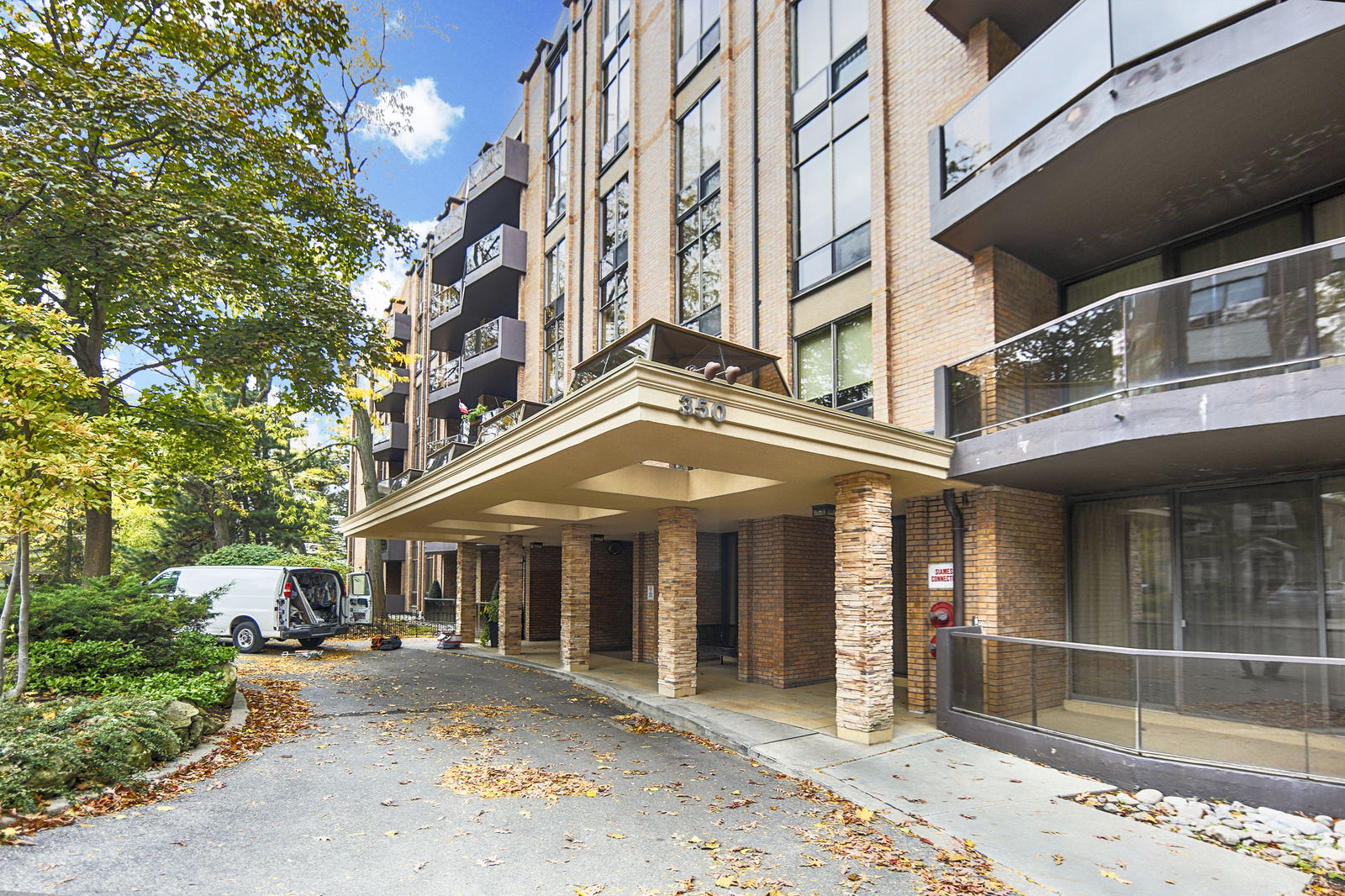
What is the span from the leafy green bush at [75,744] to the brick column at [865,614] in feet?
23.1

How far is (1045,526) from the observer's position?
9.55 m

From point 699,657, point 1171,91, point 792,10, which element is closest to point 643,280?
point 792,10

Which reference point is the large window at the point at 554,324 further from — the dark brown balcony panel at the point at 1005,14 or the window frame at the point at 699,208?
the dark brown balcony panel at the point at 1005,14

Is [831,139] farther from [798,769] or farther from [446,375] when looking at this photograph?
[446,375]

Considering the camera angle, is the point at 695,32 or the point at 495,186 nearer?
the point at 695,32

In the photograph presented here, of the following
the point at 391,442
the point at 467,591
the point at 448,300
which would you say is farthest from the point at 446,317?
the point at 467,591

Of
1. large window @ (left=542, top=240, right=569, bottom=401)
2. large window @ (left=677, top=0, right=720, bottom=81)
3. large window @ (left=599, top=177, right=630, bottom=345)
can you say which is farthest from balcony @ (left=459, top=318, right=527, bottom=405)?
large window @ (left=677, top=0, right=720, bottom=81)

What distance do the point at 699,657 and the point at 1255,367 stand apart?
38.3 feet

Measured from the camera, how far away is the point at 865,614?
8.24m

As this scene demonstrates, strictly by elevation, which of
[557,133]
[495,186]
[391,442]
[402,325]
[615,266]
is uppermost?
[557,133]

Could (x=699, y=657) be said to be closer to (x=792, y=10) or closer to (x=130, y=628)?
(x=130, y=628)

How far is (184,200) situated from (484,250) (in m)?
14.3

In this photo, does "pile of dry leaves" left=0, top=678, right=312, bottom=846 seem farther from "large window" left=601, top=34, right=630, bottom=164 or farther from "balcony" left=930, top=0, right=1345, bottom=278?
"large window" left=601, top=34, right=630, bottom=164

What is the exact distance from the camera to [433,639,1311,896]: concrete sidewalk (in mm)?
4789
